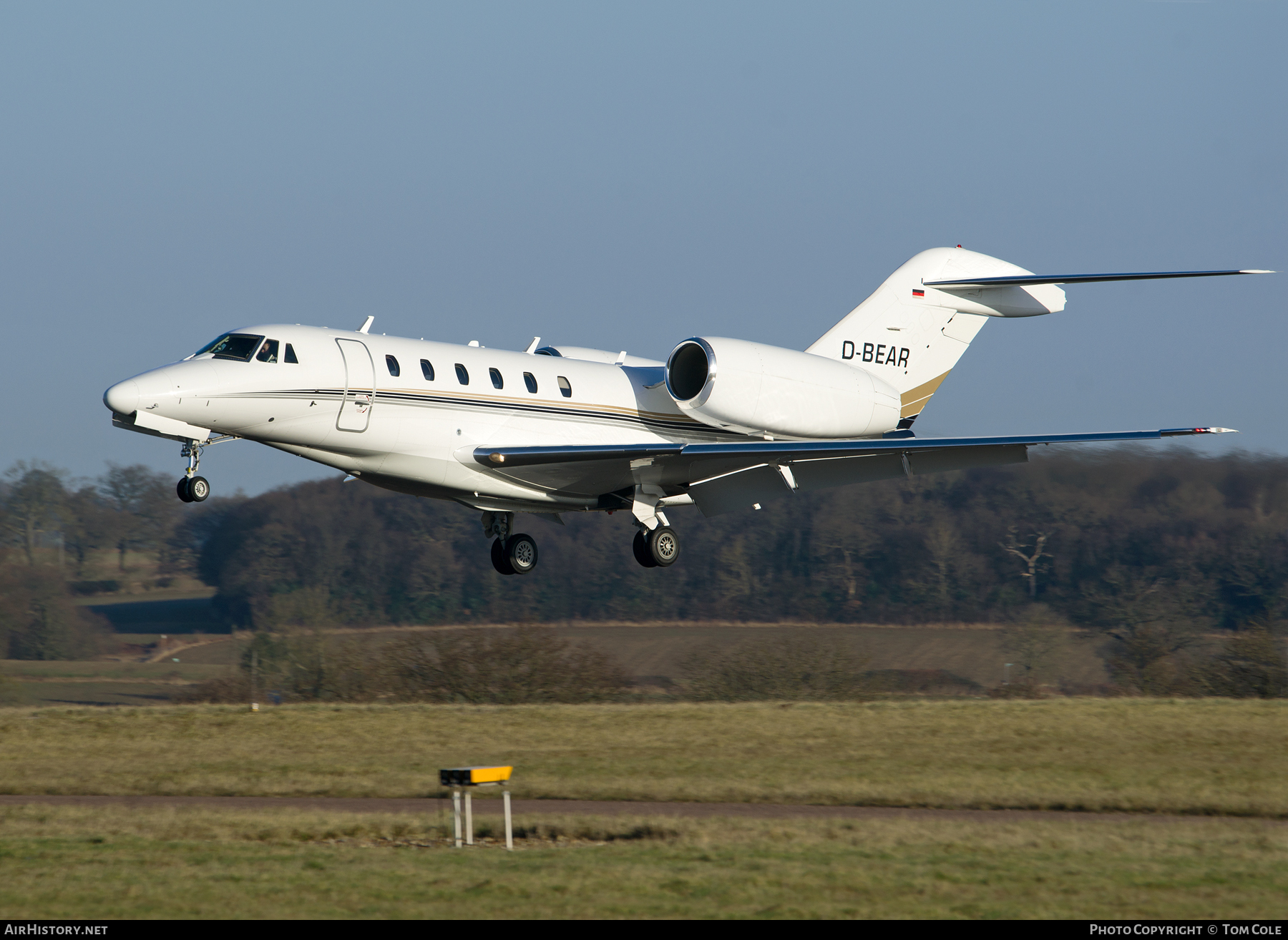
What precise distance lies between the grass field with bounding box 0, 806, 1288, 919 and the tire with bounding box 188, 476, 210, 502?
4.46 meters

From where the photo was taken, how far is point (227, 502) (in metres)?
58.4

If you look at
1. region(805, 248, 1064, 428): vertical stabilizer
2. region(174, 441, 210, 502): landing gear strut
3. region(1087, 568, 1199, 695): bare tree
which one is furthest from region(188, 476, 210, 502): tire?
region(1087, 568, 1199, 695): bare tree

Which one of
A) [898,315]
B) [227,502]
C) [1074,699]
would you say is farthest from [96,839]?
[227,502]

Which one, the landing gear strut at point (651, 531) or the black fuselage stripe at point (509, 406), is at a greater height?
the black fuselage stripe at point (509, 406)

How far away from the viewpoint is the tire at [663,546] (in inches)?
905

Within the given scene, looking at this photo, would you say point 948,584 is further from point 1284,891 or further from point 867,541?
point 1284,891

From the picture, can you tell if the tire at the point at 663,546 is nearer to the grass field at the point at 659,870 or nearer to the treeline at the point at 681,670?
the grass field at the point at 659,870

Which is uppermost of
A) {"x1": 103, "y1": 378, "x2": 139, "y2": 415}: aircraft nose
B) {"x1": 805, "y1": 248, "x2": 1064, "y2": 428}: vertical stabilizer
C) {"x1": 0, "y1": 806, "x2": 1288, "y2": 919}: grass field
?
{"x1": 805, "y1": 248, "x2": 1064, "y2": 428}: vertical stabilizer

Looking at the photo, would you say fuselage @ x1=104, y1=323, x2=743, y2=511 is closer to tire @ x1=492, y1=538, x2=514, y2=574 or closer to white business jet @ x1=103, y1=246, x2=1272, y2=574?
white business jet @ x1=103, y1=246, x2=1272, y2=574

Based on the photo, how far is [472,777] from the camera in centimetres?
1513

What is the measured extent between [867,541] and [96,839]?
117 ft

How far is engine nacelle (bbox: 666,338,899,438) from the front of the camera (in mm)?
22094

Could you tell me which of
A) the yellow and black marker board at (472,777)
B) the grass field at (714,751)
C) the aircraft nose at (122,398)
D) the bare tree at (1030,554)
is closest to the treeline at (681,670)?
the bare tree at (1030,554)

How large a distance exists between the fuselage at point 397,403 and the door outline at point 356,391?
0.6 inches
